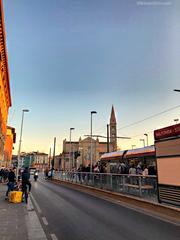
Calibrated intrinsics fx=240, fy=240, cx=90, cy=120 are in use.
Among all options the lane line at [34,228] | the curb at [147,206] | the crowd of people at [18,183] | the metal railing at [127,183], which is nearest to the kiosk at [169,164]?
the curb at [147,206]

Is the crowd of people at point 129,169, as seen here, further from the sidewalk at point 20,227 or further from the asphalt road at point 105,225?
the sidewalk at point 20,227

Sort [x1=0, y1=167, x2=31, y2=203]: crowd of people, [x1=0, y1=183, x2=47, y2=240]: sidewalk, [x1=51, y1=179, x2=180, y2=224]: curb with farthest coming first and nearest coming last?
1. [x1=0, y1=167, x2=31, y2=203]: crowd of people
2. [x1=51, y1=179, x2=180, y2=224]: curb
3. [x1=0, y1=183, x2=47, y2=240]: sidewalk

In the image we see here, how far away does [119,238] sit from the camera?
21.5 feet

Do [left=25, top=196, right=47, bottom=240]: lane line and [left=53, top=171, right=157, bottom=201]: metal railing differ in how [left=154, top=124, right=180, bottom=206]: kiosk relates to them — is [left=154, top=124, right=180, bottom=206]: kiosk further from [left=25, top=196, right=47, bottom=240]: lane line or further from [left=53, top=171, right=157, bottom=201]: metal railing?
[left=25, top=196, right=47, bottom=240]: lane line

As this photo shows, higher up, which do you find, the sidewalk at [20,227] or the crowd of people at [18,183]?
the crowd of people at [18,183]

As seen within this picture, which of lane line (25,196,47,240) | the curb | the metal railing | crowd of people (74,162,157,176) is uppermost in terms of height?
crowd of people (74,162,157,176)

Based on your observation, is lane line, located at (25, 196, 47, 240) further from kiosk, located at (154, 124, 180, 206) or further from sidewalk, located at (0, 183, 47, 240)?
kiosk, located at (154, 124, 180, 206)

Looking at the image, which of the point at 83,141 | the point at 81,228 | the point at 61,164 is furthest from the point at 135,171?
the point at 61,164

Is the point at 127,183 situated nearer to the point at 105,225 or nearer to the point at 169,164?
the point at 169,164

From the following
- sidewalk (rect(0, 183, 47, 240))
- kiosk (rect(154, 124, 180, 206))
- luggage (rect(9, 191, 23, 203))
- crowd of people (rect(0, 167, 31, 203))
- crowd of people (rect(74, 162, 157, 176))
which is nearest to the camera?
sidewalk (rect(0, 183, 47, 240))

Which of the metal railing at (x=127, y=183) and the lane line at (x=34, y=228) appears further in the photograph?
the metal railing at (x=127, y=183)

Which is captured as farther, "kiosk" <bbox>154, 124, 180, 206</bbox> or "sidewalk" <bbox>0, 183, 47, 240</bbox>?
"kiosk" <bbox>154, 124, 180, 206</bbox>

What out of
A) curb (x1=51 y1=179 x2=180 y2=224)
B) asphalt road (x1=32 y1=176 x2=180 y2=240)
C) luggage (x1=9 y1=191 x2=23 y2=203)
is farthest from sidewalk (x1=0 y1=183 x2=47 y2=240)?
curb (x1=51 y1=179 x2=180 y2=224)

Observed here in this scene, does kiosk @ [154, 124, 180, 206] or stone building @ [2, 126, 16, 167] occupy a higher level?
stone building @ [2, 126, 16, 167]
